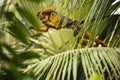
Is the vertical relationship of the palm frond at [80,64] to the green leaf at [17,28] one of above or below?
below

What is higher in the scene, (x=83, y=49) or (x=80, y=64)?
(x=83, y=49)

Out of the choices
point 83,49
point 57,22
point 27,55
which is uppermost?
point 27,55

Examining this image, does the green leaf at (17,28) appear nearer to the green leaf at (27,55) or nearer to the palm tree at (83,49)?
the green leaf at (27,55)

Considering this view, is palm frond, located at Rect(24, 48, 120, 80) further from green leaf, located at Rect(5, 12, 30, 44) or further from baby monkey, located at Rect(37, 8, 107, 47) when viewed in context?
green leaf, located at Rect(5, 12, 30, 44)

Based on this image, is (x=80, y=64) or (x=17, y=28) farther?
(x=80, y=64)

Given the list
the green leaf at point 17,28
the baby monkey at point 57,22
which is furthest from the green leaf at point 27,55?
the baby monkey at point 57,22

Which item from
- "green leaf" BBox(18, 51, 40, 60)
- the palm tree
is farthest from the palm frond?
"green leaf" BBox(18, 51, 40, 60)

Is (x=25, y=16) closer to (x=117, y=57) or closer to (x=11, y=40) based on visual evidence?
(x=11, y=40)

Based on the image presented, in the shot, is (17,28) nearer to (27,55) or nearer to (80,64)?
(27,55)

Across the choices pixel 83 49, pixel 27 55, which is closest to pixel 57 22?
pixel 83 49

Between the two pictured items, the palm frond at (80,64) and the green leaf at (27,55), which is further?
the palm frond at (80,64)

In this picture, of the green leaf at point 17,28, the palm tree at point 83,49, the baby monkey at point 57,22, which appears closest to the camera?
the green leaf at point 17,28
